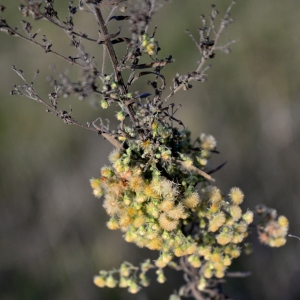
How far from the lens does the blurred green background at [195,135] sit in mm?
4309

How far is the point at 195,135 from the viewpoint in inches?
196

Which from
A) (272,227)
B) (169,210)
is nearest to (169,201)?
(169,210)

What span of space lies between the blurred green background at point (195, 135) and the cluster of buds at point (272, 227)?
2060mm

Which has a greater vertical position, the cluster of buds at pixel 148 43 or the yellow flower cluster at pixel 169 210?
the cluster of buds at pixel 148 43

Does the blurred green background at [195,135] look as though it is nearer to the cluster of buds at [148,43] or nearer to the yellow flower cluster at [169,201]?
the yellow flower cluster at [169,201]

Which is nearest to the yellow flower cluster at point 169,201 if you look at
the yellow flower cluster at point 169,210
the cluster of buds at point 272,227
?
the yellow flower cluster at point 169,210

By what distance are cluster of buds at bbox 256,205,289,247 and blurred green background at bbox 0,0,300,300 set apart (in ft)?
6.76

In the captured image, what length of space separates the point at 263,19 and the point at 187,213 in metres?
4.74

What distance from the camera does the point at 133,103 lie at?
61.0 inches

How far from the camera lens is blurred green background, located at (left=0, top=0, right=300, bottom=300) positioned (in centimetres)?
431

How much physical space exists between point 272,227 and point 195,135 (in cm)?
304

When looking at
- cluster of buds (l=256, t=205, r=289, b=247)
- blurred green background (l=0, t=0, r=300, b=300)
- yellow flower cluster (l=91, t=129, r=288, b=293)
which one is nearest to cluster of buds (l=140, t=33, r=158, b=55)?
yellow flower cluster (l=91, t=129, r=288, b=293)

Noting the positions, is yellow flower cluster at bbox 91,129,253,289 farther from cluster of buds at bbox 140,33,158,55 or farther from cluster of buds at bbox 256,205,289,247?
cluster of buds at bbox 140,33,158,55

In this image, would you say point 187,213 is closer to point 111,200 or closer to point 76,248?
point 111,200
